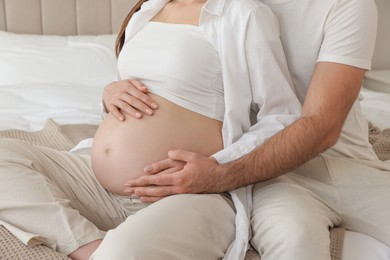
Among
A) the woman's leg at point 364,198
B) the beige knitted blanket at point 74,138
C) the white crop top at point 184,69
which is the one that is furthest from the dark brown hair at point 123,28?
the woman's leg at point 364,198

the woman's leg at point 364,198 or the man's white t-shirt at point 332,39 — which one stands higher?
the man's white t-shirt at point 332,39

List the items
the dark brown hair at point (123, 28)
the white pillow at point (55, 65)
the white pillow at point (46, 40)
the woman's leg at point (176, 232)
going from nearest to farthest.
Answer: the woman's leg at point (176, 232) → the dark brown hair at point (123, 28) → the white pillow at point (55, 65) → the white pillow at point (46, 40)

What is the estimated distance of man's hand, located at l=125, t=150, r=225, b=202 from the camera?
41.7 inches

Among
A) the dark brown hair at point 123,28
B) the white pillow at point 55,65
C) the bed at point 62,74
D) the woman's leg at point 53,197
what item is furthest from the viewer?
the white pillow at point 55,65

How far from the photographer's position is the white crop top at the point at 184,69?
3.93ft

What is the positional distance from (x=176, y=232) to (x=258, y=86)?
0.39 metres

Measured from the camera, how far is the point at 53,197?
3.47ft

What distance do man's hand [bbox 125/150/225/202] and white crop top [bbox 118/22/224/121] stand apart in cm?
13

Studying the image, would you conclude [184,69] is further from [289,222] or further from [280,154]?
[289,222]

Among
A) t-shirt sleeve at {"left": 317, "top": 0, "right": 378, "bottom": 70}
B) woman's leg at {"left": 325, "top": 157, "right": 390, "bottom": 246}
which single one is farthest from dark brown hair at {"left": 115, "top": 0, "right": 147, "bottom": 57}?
woman's leg at {"left": 325, "top": 157, "right": 390, "bottom": 246}

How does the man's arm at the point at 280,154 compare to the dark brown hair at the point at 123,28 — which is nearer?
the man's arm at the point at 280,154

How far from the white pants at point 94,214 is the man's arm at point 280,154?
40 mm

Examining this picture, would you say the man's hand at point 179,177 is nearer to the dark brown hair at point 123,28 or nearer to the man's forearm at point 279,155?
the man's forearm at point 279,155

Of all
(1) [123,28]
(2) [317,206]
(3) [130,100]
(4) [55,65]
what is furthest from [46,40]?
(2) [317,206]
